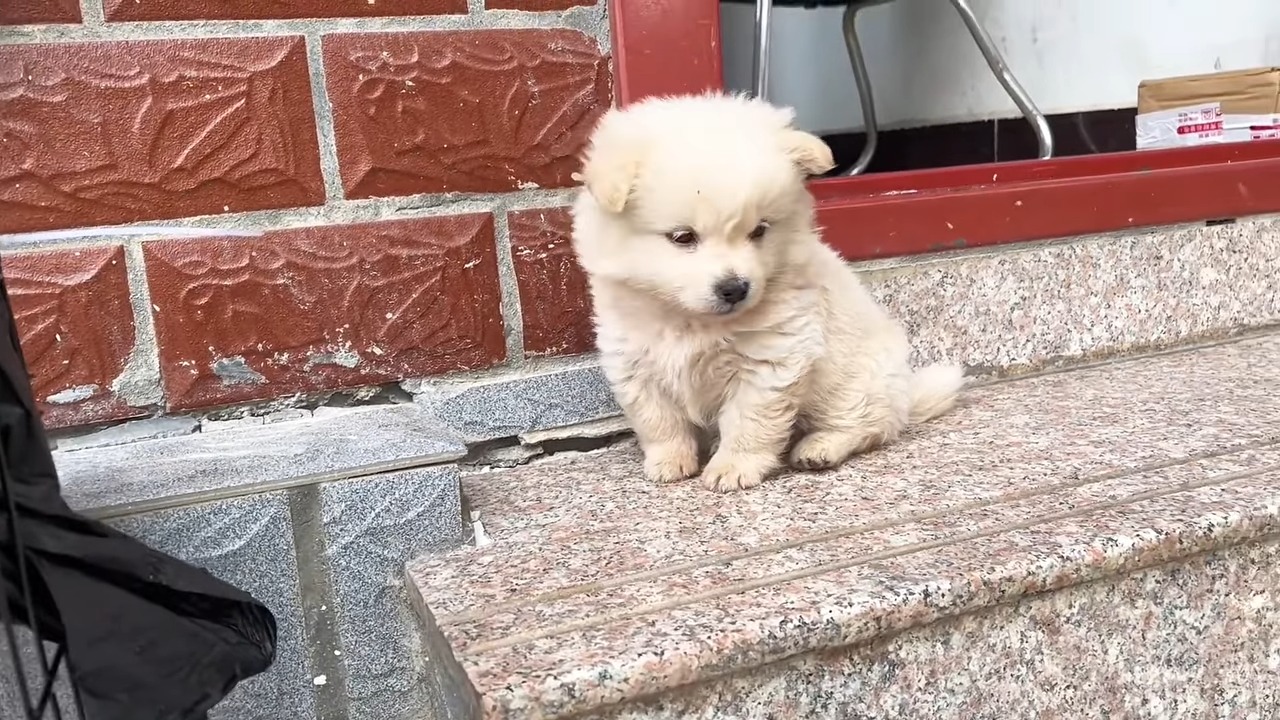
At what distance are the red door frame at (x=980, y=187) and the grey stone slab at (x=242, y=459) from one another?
1.98ft

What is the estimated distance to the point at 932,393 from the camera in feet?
4.65

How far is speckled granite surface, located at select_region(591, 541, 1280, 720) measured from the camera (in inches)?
33.8

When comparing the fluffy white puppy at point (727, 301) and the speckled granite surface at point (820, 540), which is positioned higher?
the fluffy white puppy at point (727, 301)

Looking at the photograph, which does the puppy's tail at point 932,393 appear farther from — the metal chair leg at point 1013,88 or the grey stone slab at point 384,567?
the metal chair leg at point 1013,88

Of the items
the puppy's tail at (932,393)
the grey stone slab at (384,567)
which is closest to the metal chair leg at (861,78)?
the puppy's tail at (932,393)

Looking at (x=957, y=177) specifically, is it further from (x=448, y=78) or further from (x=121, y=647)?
(x=121, y=647)

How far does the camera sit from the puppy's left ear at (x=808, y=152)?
3.69 feet

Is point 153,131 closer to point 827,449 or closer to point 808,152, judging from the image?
point 808,152

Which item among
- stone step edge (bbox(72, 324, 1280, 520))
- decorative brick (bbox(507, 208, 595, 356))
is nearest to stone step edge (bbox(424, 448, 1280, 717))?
stone step edge (bbox(72, 324, 1280, 520))

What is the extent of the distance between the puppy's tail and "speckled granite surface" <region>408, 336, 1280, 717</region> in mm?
47

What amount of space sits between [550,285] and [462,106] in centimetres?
28

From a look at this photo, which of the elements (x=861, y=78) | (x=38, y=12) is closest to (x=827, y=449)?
(x=38, y=12)

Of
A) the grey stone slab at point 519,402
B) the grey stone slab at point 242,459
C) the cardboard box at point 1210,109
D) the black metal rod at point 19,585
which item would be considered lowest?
the grey stone slab at point 519,402

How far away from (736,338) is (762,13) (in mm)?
1223
